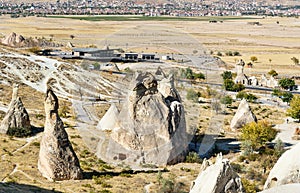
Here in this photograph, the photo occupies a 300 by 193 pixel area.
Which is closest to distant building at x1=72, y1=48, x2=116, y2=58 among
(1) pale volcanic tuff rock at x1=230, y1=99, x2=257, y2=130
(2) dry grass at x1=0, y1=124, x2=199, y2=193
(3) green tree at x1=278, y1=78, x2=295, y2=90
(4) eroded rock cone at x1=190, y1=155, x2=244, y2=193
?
(3) green tree at x1=278, y1=78, x2=295, y2=90

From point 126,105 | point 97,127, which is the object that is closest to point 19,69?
point 97,127

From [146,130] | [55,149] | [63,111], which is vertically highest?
[55,149]

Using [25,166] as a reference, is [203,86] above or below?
below

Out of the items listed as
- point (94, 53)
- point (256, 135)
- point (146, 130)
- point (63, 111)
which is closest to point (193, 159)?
point (146, 130)

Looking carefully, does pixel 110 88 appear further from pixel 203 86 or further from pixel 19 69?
pixel 203 86

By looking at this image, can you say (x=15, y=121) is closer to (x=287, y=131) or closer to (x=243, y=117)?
(x=243, y=117)

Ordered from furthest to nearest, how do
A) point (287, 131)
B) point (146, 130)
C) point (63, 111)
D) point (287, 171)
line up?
point (63, 111) < point (287, 131) < point (146, 130) < point (287, 171)
